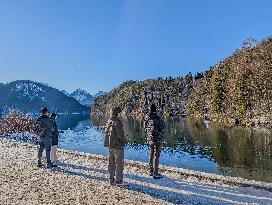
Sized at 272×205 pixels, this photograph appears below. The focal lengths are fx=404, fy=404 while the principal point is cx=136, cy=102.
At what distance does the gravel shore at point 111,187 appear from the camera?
40.8 feet

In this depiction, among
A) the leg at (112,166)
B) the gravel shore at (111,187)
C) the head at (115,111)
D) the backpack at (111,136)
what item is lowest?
the gravel shore at (111,187)

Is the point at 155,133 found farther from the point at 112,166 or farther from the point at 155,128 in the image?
the point at 112,166

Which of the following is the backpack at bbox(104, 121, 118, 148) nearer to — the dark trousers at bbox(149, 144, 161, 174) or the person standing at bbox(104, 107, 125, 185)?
the person standing at bbox(104, 107, 125, 185)

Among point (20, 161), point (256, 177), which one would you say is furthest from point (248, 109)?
point (20, 161)

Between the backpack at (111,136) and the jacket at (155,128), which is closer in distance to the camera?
the backpack at (111,136)

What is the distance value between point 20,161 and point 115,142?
7.60 metres

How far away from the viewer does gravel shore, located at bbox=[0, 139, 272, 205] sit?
12.4 metres

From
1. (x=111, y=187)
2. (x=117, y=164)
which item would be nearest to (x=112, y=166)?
(x=117, y=164)

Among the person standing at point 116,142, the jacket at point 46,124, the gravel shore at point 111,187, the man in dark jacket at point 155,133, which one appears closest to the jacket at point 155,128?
the man in dark jacket at point 155,133

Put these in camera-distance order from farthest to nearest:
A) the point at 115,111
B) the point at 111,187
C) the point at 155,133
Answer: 1. the point at 155,133
2. the point at 115,111
3. the point at 111,187

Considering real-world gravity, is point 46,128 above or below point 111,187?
above

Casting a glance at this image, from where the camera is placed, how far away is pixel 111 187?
1399 centimetres

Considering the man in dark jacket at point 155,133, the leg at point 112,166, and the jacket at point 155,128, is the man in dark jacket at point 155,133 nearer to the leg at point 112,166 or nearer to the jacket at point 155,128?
the jacket at point 155,128

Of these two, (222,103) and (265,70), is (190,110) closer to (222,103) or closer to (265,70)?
(222,103)
